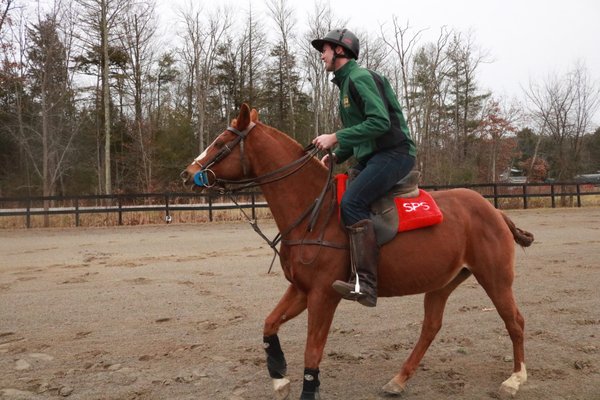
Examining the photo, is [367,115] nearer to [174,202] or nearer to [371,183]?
[371,183]

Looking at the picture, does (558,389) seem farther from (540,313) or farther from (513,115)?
(513,115)

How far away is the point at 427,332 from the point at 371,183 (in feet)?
5.74

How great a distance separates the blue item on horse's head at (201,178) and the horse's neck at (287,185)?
46 cm

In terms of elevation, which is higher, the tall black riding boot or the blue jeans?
the blue jeans

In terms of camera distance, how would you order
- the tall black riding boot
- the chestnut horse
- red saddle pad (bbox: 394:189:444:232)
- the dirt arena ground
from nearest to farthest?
the tall black riding boot
the chestnut horse
red saddle pad (bbox: 394:189:444:232)
the dirt arena ground

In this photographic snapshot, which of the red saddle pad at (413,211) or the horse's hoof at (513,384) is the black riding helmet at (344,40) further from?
the horse's hoof at (513,384)

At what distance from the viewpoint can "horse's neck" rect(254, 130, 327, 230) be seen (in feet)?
13.7

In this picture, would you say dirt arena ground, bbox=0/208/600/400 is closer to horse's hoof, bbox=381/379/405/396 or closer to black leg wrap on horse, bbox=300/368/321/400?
horse's hoof, bbox=381/379/405/396

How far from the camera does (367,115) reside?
3846mm

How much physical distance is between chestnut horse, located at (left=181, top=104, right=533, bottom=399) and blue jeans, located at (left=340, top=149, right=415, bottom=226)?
0.21m

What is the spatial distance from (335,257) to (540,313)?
4.32m

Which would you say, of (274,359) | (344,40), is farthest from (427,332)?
(344,40)

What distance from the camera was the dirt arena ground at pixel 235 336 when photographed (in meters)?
4.36

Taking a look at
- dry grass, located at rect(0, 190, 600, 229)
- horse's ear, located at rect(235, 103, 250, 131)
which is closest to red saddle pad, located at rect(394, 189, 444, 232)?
horse's ear, located at rect(235, 103, 250, 131)
